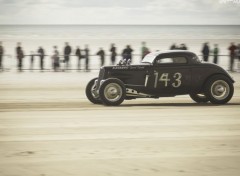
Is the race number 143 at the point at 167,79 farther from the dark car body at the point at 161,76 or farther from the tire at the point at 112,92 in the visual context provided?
the tire at the point at 112,92

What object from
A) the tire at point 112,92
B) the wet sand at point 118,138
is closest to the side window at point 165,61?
the wet sand at point 118,138

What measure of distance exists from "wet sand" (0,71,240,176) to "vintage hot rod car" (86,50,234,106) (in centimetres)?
36

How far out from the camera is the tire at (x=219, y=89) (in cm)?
1502

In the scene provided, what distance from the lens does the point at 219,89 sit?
15.1 m

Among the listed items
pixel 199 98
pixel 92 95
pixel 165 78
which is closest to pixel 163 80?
pixel 165 78

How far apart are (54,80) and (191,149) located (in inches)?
615

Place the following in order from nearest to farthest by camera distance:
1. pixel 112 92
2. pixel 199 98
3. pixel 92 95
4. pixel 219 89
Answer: pixel 112 92, pixel 219 89, pixel 92 95, pixel 199 98

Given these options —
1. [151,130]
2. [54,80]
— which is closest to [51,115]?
[151,130]

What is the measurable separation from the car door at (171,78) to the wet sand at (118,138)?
0.40m

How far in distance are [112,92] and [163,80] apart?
1.40m

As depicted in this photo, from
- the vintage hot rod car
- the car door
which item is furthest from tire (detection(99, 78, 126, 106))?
the car door

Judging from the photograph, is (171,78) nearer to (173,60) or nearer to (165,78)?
(165,78)

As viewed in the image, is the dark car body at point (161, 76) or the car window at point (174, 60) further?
the car window at point (174, 60)

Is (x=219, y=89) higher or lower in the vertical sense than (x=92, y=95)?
higher
